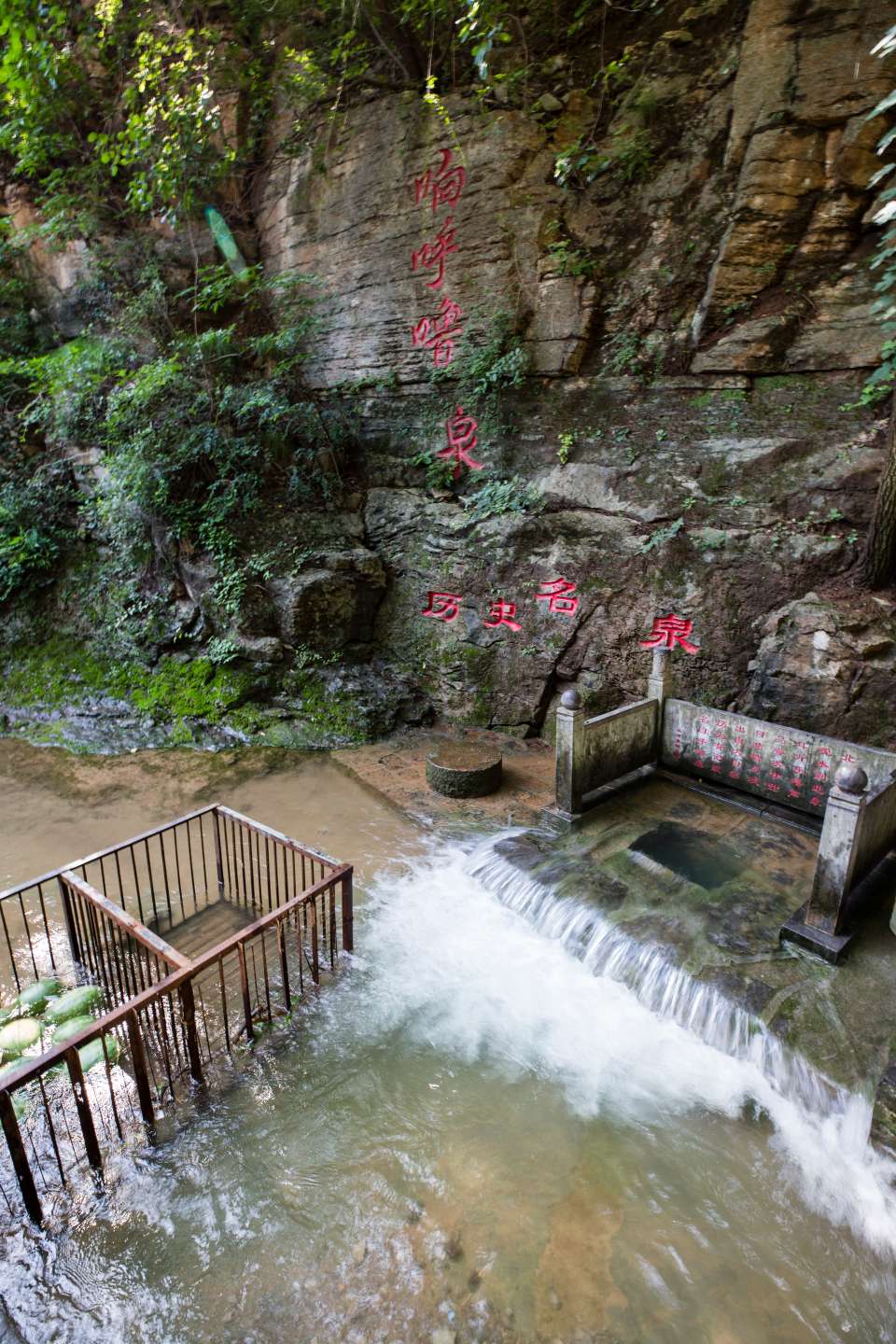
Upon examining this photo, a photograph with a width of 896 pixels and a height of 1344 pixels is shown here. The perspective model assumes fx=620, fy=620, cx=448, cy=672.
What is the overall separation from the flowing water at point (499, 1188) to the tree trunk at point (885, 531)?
5.12m

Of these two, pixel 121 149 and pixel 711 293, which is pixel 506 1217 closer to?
pixel 711 293

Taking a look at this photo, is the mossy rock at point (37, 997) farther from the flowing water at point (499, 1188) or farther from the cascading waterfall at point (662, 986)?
the cascading waterfall at point (662, 986)

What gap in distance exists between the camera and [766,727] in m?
6.59

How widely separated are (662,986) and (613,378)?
307 inches

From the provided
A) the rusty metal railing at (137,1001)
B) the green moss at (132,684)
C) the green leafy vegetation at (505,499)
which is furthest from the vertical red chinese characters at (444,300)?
the rusty metal railing at (137,1001)

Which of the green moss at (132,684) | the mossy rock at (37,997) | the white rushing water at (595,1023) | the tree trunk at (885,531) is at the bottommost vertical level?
the white rushing water at (595,1023)

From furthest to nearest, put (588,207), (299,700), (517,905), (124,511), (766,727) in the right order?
(124,511) → (299,700) → (588,207) → (766,727) → (517,905)

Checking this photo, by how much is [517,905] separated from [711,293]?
25.6ft

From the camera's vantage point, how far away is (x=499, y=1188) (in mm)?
3523

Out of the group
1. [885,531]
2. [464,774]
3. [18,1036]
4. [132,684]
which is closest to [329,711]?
[464,774]

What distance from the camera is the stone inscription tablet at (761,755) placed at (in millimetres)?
6004

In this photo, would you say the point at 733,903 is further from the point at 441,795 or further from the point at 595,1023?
the point at 441,795

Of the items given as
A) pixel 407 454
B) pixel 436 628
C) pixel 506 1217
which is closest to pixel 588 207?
pixel 407 454

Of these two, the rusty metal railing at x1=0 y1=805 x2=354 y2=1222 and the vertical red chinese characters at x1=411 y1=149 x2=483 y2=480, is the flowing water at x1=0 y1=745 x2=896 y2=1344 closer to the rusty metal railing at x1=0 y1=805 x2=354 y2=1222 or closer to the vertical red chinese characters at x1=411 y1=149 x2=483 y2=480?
the rusty metal railing at x1=0 y1=805 x2=354 y2=1222
